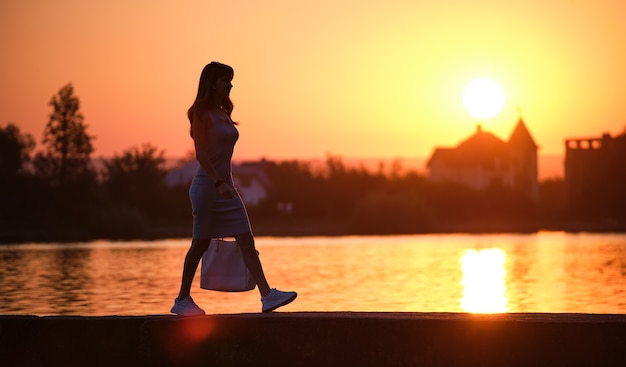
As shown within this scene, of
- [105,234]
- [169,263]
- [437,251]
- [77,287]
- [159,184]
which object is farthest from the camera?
[159,184]

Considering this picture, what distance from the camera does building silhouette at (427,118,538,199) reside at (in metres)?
122

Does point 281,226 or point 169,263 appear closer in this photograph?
point 169,263

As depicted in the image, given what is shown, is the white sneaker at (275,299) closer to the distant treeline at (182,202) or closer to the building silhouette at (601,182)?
the distant treeline at (182,202)

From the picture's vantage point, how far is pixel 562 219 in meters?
85.6

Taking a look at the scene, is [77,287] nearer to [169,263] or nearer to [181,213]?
[169,263]

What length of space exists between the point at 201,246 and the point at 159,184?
3056 inches

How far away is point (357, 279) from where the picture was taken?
3378 centimetres

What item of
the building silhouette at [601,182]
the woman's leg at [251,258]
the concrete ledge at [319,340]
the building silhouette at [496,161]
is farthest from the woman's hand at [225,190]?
the building silhouette at [496,161]

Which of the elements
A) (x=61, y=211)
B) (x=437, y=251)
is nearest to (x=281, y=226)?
(x=61, y=211)

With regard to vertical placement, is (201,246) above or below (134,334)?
above

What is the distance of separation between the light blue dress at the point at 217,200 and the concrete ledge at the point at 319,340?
3.19ft

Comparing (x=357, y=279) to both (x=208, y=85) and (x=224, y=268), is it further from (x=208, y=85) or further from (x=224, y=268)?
(x=208, y=85)

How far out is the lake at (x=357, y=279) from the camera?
24594 millimetres

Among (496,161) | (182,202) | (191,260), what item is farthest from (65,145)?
(191,260)
